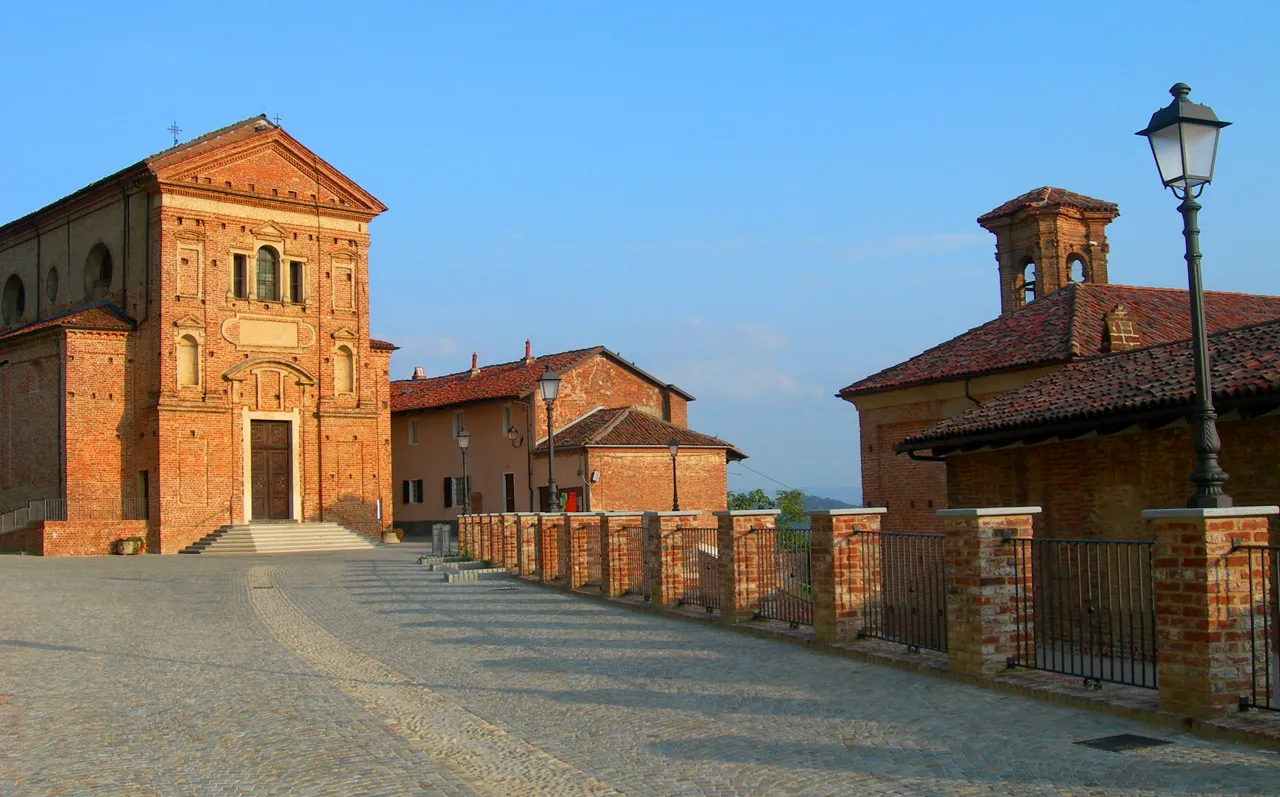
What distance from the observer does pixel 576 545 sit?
65.6 feet

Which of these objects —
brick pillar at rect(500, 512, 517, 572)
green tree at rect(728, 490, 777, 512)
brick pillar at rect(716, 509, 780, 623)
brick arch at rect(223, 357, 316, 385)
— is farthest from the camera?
green tree at rect(728, 490, 777, 512)

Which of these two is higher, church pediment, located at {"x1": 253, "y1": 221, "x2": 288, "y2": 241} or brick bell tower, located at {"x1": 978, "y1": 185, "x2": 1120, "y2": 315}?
church pediment, located at {"x1": 253, "y1": 221, "x2": 288, "y2": 241}

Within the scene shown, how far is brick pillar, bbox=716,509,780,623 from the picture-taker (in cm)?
1420

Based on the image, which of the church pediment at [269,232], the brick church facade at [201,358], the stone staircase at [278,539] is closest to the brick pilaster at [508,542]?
the stone staircase at [278,539]

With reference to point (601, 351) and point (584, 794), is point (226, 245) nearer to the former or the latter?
point (601, 351)

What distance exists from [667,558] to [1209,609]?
921 cm

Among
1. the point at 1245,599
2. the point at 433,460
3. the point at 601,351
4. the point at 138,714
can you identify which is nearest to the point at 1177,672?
the point at 1245,599

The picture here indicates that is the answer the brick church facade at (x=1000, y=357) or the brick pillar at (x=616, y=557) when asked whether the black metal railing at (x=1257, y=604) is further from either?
the brick church facade at (x=1000, y=357)

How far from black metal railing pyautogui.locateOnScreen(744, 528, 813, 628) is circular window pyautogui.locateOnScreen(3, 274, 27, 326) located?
40.5m

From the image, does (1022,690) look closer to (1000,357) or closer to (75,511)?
(1000,357)

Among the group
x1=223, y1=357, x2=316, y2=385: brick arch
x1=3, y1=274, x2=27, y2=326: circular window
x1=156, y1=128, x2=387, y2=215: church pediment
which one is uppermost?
x1=156, y1=128, x2=387, y2=215: church pediment

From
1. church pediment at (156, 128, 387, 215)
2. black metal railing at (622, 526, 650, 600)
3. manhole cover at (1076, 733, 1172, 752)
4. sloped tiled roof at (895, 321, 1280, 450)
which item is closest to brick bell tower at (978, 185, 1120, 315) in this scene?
sloped tiled roof at (895, 321, 1280, 450)

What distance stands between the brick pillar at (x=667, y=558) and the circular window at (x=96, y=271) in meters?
31.7

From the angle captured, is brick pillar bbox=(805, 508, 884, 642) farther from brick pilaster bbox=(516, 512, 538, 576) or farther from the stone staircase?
the stone staircase
